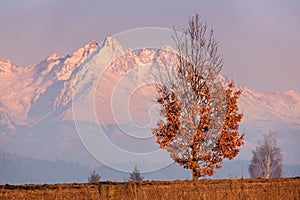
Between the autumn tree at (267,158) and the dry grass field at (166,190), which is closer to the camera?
the dry grass field at (166,190)

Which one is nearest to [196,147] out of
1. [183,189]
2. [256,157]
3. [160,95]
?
[160,95]

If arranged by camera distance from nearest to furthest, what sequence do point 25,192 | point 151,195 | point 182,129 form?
1. point 25,192
2. point 151,195
3. point 182,129

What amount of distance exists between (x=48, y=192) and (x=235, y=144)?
47.0 feet

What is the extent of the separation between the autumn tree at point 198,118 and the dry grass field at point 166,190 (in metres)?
5.78

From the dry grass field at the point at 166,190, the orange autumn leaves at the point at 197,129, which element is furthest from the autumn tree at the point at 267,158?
the dry grass field at the point at 166,190

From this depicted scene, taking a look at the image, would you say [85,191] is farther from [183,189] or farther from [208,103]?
[208,103]

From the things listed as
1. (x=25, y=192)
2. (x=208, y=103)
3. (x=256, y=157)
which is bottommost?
(x=25, y=192)

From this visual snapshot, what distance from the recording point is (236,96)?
3378 cm

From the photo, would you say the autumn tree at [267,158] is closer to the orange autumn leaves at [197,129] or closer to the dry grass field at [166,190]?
the orange autumn leaves at [197,129]

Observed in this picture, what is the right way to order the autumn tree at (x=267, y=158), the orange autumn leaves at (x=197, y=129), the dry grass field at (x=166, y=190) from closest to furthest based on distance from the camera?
the dry grass field at (x=166, y=190)
the orange autumn leaves at (x=197, y=129)
the autumn tree at (x=267, y=158)

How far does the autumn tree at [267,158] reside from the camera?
11710 cm

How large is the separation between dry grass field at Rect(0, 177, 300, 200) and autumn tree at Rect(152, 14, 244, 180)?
5.78 m

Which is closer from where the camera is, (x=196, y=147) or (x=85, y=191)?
(x=85, y=191)

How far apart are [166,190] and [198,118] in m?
10.1
